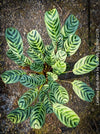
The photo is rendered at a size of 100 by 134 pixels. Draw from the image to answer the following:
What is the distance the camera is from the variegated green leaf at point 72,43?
973mm

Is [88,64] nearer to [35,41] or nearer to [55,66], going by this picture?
[55,66]

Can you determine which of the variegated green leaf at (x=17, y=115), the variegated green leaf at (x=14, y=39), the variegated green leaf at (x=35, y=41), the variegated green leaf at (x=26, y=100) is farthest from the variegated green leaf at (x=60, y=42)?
the variegated green leaf at (x=17, y=115)

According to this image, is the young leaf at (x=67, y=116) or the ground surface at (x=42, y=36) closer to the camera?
the young leaf at (x=67, y=116)

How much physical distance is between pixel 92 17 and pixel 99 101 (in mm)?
865

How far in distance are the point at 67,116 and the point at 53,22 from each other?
2.01 feet

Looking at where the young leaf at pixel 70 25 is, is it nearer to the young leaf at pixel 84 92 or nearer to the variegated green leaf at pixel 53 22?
the variegated green leaf at pixel 53 22

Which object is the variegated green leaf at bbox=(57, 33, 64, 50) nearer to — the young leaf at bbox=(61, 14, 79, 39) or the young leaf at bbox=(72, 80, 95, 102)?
the young leaf at bbox=(61, 14, 79, 39)

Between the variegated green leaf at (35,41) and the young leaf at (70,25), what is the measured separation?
0.18m

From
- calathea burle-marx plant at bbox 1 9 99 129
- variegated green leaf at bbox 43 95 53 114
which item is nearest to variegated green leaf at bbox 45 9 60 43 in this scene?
calathea burle-marx plant at bbox 1 9 99 129

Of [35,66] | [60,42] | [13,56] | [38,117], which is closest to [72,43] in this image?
[60,42]

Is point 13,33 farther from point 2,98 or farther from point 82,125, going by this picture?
point 82,125

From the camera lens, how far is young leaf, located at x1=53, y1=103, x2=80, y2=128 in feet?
3.00

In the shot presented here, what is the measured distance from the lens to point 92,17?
4.85ft

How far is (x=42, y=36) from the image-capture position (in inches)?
55.8
